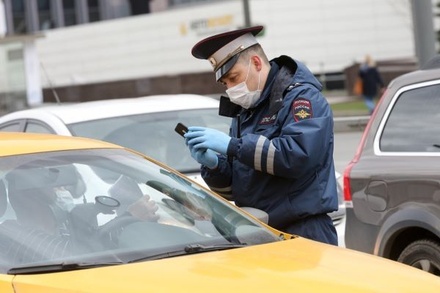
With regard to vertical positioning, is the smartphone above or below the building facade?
above

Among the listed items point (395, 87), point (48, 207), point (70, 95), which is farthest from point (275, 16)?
point (48, 207)

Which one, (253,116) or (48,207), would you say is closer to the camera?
(48,207)

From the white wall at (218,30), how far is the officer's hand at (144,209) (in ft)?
123

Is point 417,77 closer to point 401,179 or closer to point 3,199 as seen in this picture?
point 401,179

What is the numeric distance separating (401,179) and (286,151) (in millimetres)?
1700

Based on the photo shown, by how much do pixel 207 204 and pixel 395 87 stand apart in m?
2.47

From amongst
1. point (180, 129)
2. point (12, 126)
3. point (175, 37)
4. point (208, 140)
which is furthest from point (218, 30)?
point (208, 140)

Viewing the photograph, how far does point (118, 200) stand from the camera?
4.32 meters

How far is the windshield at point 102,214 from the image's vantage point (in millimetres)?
3875

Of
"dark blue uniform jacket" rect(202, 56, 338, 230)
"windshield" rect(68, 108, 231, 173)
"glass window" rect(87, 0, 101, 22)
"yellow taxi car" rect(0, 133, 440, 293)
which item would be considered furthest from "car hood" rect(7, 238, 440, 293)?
"glass window" rect(87, 0, 101, 22)

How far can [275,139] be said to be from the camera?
15.5ft

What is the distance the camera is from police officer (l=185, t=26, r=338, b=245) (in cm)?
470

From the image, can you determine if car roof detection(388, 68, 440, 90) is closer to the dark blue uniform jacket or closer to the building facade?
the dark blue uniform jacket

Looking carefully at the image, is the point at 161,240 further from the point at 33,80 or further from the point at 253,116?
the point at 33,80
